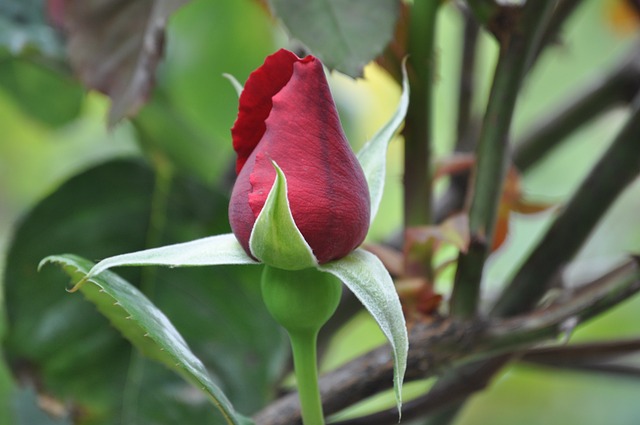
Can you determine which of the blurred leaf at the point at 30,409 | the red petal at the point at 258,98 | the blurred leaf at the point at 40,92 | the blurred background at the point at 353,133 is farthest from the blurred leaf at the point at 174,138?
the red petal at the point at 258,98

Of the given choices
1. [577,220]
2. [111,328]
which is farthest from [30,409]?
[577,220]

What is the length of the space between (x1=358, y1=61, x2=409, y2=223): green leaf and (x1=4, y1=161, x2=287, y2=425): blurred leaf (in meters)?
0.22

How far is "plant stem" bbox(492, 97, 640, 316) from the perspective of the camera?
1.38ft

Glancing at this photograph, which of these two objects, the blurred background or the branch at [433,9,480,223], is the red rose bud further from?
the branch at [433,9,480,223]

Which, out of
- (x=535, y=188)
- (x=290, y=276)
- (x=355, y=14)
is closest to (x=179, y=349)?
(x=290, y=276)

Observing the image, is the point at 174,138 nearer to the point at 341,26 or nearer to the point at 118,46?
the point at 118,46

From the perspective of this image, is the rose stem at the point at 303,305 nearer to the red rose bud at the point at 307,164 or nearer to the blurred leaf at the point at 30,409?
the red rose bud at the point at 307,164

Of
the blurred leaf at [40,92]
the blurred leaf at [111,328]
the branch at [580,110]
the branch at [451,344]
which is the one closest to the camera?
the branch at [451,344]

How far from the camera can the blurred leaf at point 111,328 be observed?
0.48 m

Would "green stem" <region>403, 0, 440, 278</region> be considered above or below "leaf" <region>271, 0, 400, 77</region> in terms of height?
below

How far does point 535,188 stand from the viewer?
3.59 feet

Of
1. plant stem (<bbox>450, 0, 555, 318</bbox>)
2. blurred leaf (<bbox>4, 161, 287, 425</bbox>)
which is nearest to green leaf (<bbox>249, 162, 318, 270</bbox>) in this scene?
plant stem (<bbox>450, 0, 555, 318</bbox>)

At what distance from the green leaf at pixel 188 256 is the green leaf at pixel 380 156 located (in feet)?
0.18

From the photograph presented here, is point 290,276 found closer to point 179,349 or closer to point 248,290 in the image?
point 179,349
